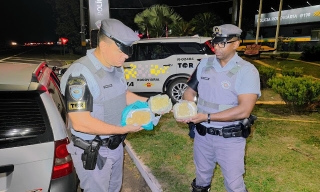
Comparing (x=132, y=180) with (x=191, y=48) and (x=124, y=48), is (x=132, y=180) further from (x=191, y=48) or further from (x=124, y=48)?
(x=191, y=48)

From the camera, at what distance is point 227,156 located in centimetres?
266

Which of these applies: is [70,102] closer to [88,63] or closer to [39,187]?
[88,63]

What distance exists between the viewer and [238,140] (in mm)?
2695

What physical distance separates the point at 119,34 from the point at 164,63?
248 inches

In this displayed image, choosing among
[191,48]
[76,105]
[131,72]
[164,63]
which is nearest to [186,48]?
[191,48]

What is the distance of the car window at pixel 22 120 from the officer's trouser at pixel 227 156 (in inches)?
59.9

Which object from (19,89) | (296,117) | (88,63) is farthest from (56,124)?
(296,117)

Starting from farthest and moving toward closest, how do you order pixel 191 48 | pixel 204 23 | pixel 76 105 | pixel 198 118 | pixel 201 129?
pixel 204 23 < pixel 191 48 < pixel 201 129 < pixel 198 118 < pixel 76 105

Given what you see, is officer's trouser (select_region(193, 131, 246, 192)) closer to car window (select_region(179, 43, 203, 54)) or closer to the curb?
the curb

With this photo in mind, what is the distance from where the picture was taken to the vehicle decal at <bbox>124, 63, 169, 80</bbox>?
835 cm

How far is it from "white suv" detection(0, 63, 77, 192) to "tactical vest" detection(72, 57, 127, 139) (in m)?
0.24

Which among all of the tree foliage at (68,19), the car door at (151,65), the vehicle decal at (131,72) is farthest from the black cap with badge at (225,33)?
the tree foliage at (68,19)

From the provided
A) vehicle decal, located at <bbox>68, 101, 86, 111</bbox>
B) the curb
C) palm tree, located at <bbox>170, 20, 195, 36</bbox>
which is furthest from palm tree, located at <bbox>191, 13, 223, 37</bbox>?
vehicle decal, located at <bbox>68, 101, 86, 111</bbox>

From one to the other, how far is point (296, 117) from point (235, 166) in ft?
16.4
